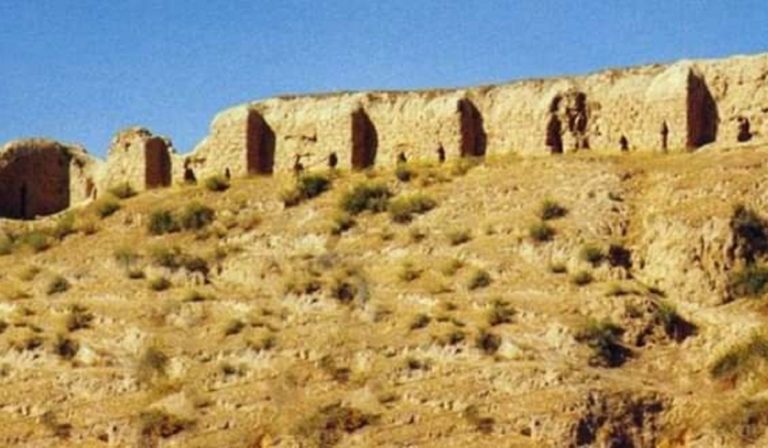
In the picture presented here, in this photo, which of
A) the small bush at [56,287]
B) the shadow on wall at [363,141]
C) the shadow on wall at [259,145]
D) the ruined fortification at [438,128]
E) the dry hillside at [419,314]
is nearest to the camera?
the dry hillside at [419,314]

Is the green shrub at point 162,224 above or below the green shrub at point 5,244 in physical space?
above

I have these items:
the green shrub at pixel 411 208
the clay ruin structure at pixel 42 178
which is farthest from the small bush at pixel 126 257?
the green shrub at pixel 411 208

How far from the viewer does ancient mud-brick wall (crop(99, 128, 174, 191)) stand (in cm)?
4312

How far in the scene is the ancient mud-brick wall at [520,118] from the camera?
128 ft

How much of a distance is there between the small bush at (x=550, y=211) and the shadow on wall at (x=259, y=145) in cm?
603

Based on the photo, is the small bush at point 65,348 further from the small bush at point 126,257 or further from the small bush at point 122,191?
the small bush at point 122,191

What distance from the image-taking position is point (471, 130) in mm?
41125

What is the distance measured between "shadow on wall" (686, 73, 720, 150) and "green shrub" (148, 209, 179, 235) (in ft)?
27.8

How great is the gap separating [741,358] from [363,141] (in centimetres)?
958

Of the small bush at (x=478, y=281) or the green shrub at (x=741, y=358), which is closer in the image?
the green shrub at (x=741, y=358)

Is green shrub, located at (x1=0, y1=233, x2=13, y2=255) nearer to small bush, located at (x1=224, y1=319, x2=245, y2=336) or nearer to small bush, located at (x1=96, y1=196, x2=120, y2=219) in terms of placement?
small bush, located at (x1=96, y1=196, x2=120, y2=219)

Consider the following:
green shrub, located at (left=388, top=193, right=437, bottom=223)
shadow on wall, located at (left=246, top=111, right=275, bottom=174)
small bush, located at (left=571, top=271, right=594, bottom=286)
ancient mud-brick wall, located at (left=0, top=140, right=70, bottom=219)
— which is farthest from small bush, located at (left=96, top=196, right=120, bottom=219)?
small bush, located at (left=571, top=271, right=594, bottom=286)

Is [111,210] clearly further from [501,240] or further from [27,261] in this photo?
[501,240]

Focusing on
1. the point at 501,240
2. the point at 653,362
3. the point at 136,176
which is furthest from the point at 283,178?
the point at 653,362
